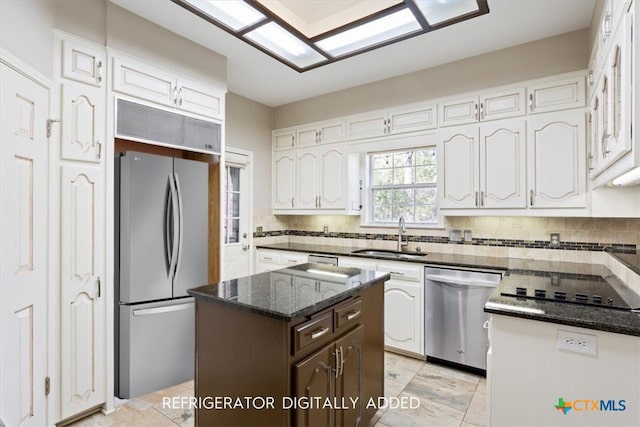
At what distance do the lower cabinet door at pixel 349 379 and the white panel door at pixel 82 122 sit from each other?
2.07 meters

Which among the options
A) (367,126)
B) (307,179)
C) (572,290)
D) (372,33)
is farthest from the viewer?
(307,179)

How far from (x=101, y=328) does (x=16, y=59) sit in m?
1.71

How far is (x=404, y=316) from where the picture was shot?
3.15m

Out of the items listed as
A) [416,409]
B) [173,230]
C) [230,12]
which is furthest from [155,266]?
[416,409]

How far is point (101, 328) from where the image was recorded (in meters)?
2.28

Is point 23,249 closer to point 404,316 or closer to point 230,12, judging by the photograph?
point 230,12

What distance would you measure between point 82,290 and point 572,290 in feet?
10.2

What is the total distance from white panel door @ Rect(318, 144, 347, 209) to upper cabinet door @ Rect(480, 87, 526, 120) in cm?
156

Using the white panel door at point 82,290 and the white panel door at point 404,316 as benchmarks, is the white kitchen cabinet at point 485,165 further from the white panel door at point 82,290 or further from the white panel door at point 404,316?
the white panel door at point 82,290

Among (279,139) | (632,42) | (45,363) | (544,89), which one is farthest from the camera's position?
(279,139)

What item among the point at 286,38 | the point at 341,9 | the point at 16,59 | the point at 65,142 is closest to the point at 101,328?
the point at 65,142

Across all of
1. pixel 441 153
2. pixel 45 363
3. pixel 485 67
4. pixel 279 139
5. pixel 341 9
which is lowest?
pixel 45 363

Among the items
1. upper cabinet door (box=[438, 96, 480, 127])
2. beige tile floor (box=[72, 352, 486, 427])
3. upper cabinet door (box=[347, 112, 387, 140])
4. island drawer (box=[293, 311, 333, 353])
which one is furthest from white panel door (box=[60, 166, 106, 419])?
upper cabinet door (box=[438, 96, 480, 127])

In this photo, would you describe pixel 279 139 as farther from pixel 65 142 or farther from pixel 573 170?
pixel 573 170
